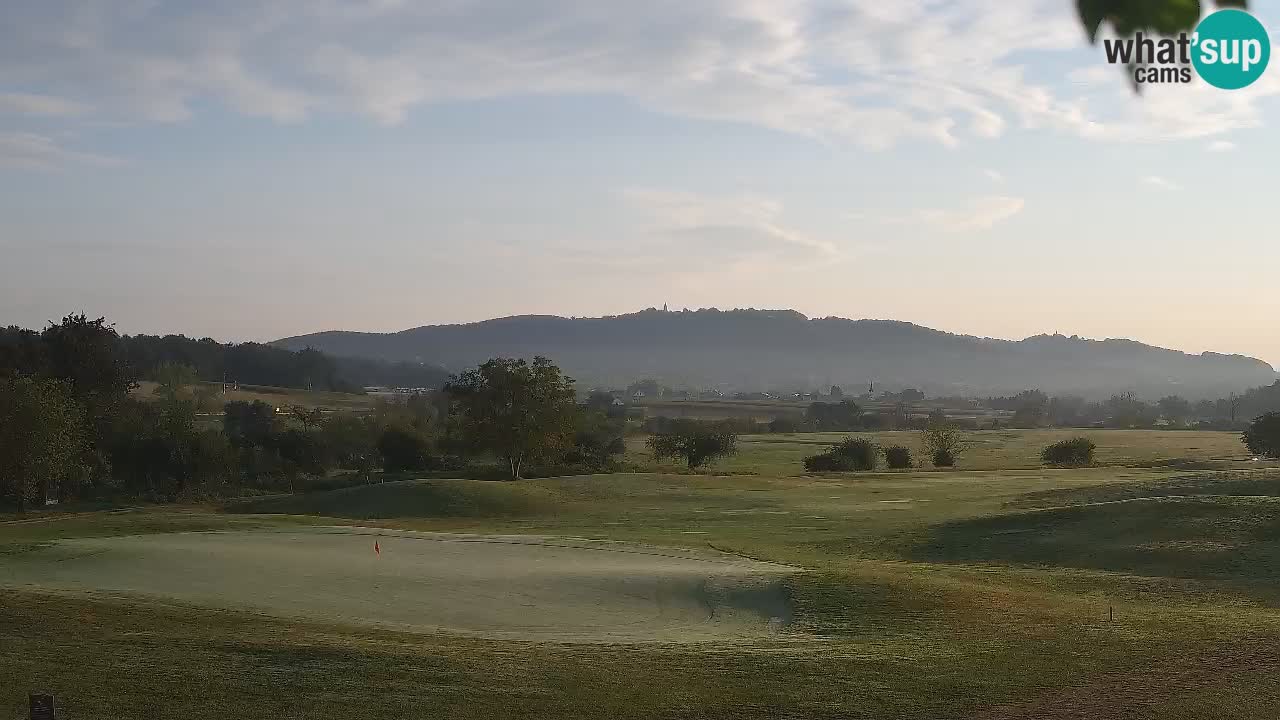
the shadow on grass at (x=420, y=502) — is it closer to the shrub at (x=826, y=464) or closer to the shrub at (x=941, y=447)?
the shrub at (x=826, y=464)

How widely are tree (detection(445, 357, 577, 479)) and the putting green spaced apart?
35.2 meters

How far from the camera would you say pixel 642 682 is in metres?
16.0

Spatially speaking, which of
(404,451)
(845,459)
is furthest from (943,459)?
(404,451)

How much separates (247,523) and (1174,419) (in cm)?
18356

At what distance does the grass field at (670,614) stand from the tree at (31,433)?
1146 cm

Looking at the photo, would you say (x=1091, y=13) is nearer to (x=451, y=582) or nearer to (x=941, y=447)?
(x=451, y=582)

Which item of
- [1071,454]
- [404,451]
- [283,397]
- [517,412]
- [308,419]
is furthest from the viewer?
[283,397]

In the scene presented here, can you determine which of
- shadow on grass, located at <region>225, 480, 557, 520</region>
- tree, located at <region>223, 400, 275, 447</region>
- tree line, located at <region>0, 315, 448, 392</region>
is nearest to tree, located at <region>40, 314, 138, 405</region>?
tree, located at <region>223, 400, 275, 447</region>

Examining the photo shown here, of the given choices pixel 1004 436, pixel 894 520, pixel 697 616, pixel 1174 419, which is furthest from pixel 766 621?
pixel 1174 419

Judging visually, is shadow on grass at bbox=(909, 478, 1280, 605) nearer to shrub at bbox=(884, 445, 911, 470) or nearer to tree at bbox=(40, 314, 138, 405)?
shrub at bbox=(884, 445, 911, 470)

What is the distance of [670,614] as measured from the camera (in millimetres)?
23031

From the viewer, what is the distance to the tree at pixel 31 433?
51094 millimetres

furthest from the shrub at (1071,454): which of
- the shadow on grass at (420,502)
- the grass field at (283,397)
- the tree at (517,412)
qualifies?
the grass field at (283,397)

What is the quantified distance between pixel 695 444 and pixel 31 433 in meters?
49.4
